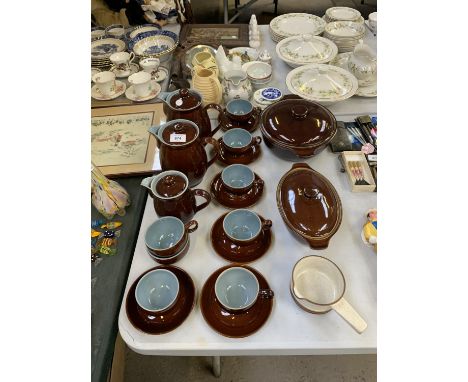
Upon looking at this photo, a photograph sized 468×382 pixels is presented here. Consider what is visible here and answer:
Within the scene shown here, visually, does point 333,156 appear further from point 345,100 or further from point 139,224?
point 139,224

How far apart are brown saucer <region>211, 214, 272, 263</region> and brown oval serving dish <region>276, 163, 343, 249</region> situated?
0.07 m

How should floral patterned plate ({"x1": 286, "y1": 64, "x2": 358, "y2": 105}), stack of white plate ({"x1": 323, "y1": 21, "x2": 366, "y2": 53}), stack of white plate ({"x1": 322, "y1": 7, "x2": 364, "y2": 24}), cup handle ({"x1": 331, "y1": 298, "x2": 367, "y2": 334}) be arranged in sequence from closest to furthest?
cup handle ({"x1": 331, "y1": 298, "x2": 367, "y2": 334})
floral patterned plate ({"x1": 286, "y1": 64, "x2": 358, "y2": 105})
stack of white plate ({"x1": 323, "y1": 21, "x2": 366, "y2": 53})
stack of white plate ({"x1": 322, "y1": 7, "x2": 364, "y2": 24})

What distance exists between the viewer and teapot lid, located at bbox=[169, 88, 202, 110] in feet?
3.06

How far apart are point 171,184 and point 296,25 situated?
3.67ft

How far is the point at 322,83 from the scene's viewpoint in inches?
45.4

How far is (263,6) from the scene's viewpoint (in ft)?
10.6

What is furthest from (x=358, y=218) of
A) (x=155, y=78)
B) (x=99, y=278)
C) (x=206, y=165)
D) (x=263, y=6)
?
(x=263, y=6)

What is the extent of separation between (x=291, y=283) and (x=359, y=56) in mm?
902

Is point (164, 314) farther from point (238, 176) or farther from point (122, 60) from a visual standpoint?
point (122, 60)

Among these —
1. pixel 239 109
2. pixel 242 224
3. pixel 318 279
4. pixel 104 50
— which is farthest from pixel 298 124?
pixel 104 50

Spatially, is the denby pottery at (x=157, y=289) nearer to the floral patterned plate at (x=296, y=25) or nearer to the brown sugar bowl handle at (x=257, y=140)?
the brown sugar bowl handle at (x=257, y=140)

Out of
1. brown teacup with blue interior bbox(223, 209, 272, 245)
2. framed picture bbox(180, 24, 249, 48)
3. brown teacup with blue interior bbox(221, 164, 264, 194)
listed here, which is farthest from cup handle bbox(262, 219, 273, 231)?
framed picture bbox(180, 24, 249, 48)

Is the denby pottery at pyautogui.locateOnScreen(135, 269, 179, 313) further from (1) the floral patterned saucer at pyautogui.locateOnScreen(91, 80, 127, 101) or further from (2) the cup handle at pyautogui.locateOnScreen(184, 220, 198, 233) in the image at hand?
(1) the floral patterned saucer at pyautogui.locateOnScreen(91, 80, 127, 101)

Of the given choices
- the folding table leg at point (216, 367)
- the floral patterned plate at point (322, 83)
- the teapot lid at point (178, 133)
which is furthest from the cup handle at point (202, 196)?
the folding table leg at point (216, 367)
